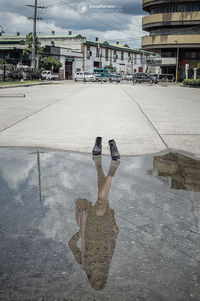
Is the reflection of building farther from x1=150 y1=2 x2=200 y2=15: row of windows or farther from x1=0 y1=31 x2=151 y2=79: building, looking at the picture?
x1=150 y1=2 x2=200 y2=15: row of windows

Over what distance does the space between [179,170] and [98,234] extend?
2228 millimetres

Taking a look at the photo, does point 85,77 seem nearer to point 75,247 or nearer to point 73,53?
point 73,53

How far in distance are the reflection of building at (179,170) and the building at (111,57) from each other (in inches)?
2782

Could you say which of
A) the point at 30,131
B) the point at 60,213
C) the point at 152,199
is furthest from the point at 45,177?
the point at 30,131

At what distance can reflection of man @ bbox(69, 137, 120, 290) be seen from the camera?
2076 millimetres

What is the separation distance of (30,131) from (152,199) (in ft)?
14.3

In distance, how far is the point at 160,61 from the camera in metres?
71.0

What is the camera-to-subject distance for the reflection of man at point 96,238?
2.08 m

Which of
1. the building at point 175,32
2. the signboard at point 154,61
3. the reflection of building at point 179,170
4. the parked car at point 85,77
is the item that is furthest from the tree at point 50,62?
the reflection of building at point 179,170

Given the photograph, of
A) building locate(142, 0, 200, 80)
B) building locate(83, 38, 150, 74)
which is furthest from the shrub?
building locate(83, 38, 150, 74)

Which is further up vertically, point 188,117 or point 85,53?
point 85,53

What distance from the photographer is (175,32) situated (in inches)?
2726

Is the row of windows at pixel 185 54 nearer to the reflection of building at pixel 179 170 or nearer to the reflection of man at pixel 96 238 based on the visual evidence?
the reflection of building at pixel 179 170

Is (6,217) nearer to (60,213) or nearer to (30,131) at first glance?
(60,213)
